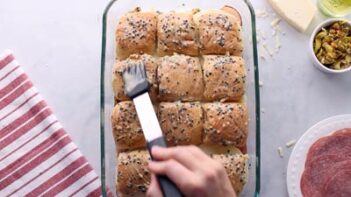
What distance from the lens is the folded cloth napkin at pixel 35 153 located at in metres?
1.66

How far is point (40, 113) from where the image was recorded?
168 centimetres

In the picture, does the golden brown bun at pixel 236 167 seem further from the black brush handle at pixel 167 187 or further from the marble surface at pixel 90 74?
the black brush handle at pixel 167 187

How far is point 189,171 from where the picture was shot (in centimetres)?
118

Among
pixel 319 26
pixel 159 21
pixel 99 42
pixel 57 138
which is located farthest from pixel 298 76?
pixel 57 138

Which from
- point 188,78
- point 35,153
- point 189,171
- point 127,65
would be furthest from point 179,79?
point 35,153

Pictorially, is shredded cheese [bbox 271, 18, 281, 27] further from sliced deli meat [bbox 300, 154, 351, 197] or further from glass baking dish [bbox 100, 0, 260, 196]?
sliced deli meat [bbox 300, 154, 351, 197]

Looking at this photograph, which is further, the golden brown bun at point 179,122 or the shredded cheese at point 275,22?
the shredded cheese at point 275,22

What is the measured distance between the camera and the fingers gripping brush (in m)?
1.34

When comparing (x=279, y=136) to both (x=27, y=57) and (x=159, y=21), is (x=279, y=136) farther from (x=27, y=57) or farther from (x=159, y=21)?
(x=27, y=57)

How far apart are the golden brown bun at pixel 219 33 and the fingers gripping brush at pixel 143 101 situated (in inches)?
7.2

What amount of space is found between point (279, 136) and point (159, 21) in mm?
472

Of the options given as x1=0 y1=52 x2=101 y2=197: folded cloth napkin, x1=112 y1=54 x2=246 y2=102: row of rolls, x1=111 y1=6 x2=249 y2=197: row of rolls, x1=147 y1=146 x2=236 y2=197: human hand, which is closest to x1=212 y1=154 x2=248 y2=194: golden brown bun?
x1=111 y1=6 x2=249 y2=197: row of rolls

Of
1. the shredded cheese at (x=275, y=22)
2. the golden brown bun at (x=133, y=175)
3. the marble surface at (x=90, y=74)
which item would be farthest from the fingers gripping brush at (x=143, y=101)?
the shredded cheese at (x=275, y=22)

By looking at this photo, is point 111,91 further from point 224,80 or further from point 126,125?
point 224,80
